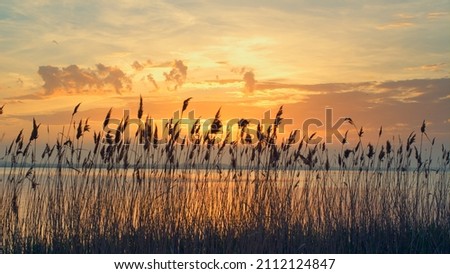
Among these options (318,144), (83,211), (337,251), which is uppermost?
(318,144)

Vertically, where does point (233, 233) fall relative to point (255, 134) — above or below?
below

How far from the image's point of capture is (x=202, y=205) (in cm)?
713


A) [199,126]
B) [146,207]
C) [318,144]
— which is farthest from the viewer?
[318,144]

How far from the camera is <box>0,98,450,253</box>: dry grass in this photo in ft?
22.5

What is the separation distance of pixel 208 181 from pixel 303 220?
1308 millimetres

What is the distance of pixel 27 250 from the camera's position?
712cm

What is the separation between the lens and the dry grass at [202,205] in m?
6.84

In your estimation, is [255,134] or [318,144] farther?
[318,144]

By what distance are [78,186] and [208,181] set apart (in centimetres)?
164

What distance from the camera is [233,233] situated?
704 cm
